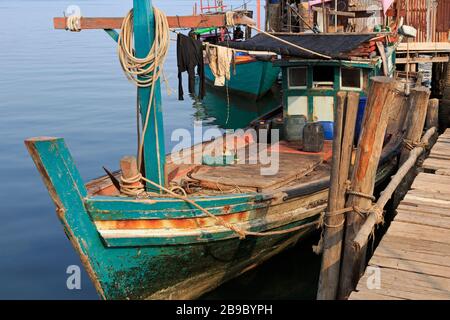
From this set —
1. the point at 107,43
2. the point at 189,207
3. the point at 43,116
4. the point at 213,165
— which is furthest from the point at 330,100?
the point at 107,43

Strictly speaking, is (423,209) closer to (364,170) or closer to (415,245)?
(415,245)

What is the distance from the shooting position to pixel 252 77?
1055 inches

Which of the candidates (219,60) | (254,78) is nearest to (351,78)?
(219,60)

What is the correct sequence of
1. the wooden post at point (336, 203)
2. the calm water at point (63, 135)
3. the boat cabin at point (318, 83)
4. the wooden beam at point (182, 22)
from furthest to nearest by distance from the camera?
the boat cabin at point (318, 83)
the calm water at point (63, 135)
the wooden beam at point (182, 22)
the wooden post at point (336, 203)

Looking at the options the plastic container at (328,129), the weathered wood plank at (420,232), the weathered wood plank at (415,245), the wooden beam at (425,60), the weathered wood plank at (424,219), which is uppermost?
the wooden beam at (425,60)

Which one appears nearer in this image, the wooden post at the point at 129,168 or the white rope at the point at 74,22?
the wooden post at the point at 129,168

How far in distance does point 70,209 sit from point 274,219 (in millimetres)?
3250

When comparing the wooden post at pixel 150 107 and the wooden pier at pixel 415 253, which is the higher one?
the wooden post at pixel 150 107

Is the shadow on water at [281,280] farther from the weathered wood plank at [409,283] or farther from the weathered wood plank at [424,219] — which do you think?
the weathered wood plank at [409,283]

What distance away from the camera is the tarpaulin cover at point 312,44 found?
1034cm

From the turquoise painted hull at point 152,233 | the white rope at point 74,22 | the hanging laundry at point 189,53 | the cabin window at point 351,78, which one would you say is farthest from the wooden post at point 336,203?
the cabin window at point 351,78

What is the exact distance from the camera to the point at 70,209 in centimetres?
678

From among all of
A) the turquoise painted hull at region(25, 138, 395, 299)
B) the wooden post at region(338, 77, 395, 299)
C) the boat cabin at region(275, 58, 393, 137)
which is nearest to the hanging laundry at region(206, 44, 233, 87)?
the turquoise painted hull at region(25, 138, 395, 299)

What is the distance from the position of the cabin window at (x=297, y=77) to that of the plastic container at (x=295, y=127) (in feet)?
2.50
